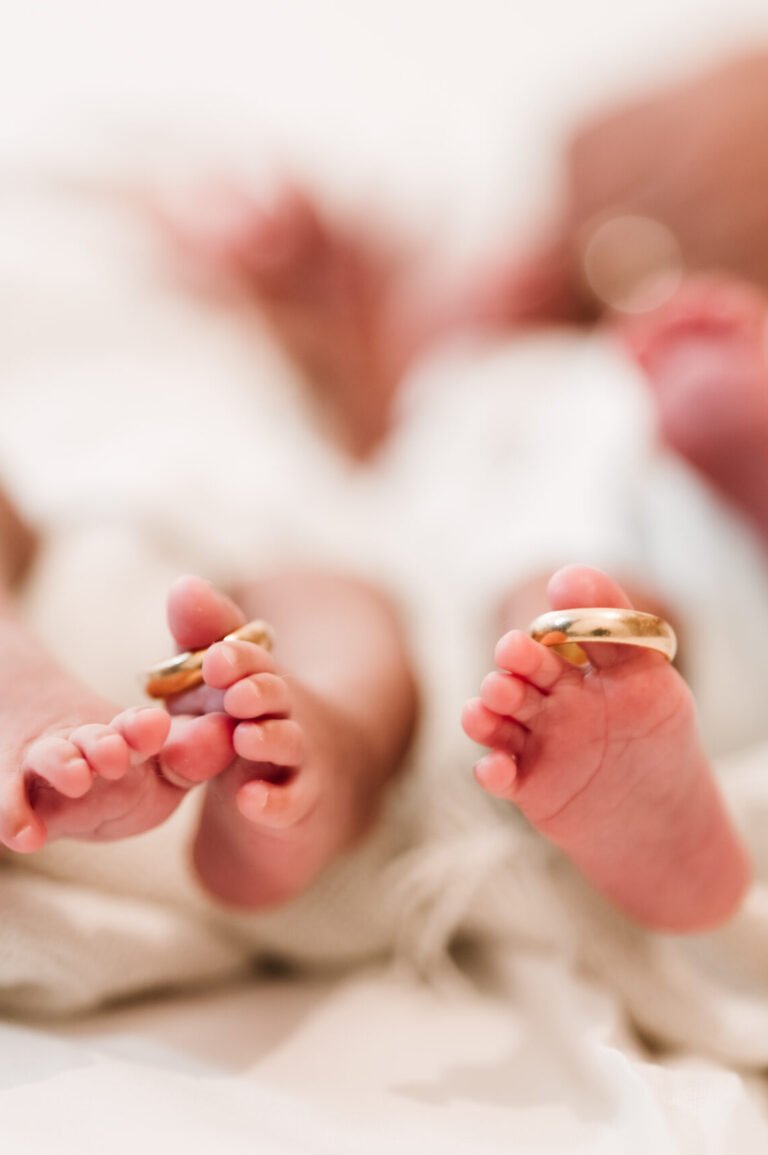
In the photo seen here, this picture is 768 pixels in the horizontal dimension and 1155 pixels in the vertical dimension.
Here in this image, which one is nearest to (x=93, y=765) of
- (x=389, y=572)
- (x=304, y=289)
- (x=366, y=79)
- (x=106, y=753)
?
(x=106, y=753)

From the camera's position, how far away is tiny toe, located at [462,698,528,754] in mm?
427

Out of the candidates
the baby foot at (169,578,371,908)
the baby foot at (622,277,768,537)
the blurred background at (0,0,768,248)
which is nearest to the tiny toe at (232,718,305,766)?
the baby foot at (169,578,371,908)

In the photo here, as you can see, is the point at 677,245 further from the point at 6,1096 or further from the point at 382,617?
the point at 6,1096

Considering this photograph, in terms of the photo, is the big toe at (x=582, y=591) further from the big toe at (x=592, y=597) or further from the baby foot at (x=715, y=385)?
the baby foot at (x=715, y=385)

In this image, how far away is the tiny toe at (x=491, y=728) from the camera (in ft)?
1.40

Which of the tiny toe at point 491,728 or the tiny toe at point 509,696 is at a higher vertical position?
the tiny toe at point 509,696

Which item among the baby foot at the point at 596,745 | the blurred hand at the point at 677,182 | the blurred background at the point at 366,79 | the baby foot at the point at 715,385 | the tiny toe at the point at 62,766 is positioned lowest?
the baby foot at the point at 596,745

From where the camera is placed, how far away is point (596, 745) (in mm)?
437

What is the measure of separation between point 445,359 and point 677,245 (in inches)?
10.5

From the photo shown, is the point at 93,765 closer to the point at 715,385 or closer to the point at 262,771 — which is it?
the point at 262,771

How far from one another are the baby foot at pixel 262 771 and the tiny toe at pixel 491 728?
0.07 meters

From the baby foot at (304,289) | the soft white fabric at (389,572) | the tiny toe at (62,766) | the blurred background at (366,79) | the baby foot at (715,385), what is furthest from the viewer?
the blurred background at (366,79)

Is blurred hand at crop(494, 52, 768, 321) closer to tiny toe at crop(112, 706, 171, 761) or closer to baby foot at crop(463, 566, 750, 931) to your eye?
baby foot at crop(463, 566, 750, 931)

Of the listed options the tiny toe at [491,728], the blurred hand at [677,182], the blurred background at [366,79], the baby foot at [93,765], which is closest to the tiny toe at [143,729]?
the baby foot at [93,765]
